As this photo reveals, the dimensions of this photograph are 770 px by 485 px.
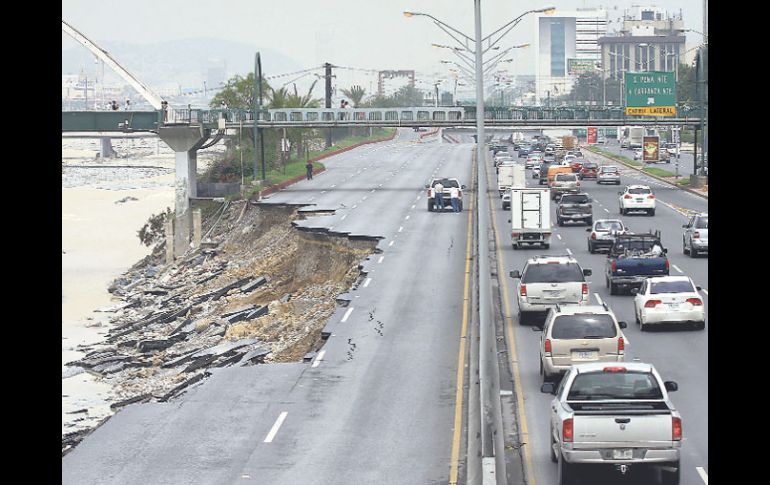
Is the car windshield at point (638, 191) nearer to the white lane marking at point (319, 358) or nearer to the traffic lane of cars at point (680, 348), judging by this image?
the traffic lane of cars at point (680, 348)

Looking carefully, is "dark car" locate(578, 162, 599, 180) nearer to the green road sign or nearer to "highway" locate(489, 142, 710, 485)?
the green road sign

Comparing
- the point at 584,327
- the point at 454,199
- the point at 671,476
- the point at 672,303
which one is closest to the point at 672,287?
the point at 672,303

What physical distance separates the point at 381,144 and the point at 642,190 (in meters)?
114

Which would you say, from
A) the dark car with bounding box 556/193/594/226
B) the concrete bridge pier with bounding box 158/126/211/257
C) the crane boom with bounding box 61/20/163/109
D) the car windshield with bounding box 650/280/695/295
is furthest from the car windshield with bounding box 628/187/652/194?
the crane boom with bounding box 61/20/163/109

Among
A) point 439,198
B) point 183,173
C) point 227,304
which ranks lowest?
point 227,304

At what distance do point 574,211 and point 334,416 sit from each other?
42839mm

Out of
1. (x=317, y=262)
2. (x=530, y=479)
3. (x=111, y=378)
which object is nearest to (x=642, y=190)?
(x=317, y=262)

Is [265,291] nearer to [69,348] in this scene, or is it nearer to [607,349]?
[69,348]

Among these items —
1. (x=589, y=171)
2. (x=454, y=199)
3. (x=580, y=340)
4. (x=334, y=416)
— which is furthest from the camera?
(x=589, y=171)

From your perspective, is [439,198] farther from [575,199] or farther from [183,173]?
[183,173]

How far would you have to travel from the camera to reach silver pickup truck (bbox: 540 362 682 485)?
20.7m

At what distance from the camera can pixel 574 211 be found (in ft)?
232

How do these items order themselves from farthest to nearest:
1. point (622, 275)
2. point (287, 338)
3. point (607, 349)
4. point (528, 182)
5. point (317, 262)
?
point (528, 182) < point (317, 262) < point (287, 338) < point (622, 275) < point (607, 349)
